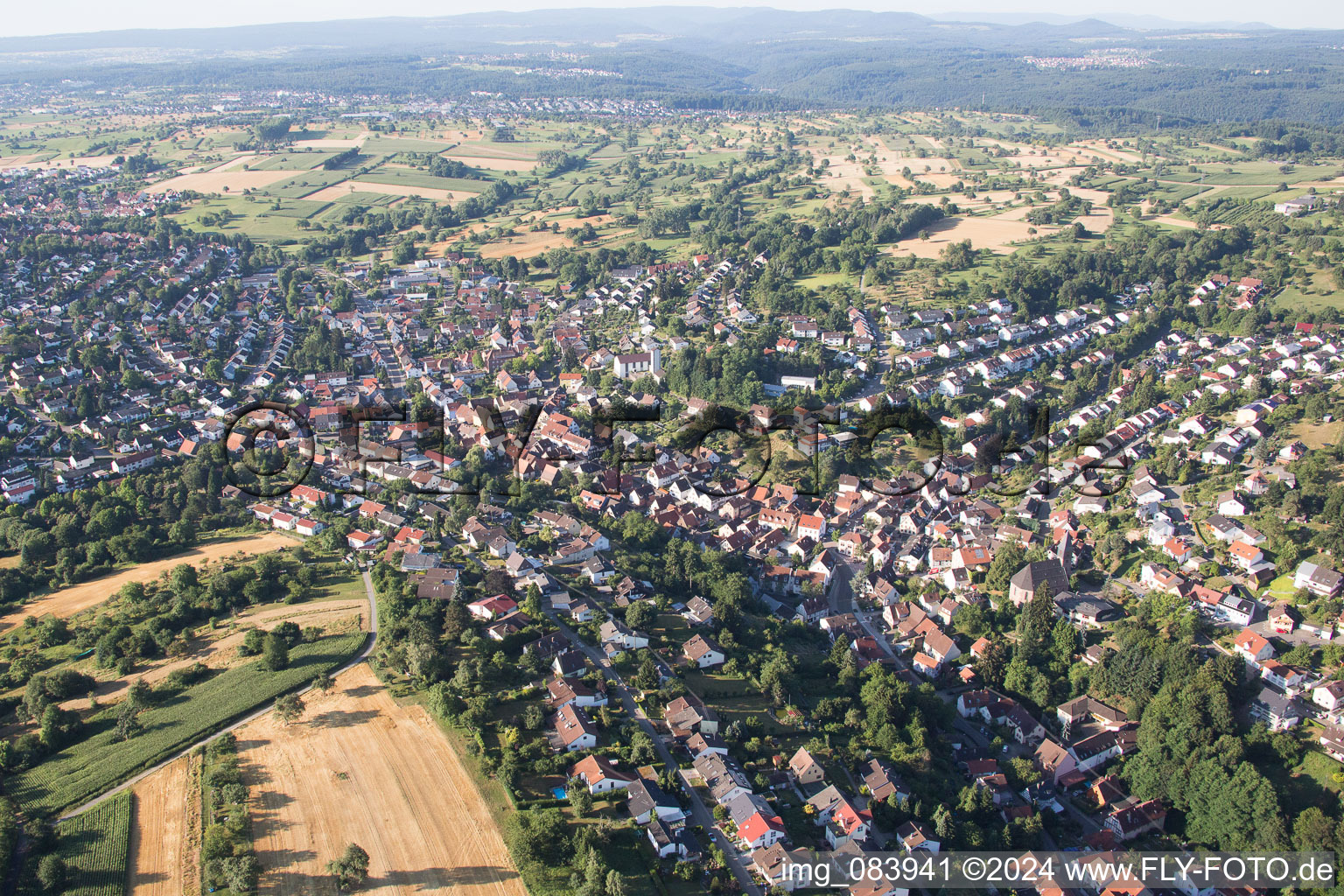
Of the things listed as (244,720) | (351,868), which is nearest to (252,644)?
(244,720)

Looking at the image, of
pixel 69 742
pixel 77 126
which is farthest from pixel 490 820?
pixel 77 126

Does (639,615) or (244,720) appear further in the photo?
(639,615)

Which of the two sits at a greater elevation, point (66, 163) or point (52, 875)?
point (66, 163)

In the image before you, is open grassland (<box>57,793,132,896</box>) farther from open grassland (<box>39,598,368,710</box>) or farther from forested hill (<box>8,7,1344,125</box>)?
forested hill (<box>8,7,1344,125</box>)

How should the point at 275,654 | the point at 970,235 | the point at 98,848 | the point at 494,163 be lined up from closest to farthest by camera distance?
the point at 98,848, the point at 275,654, the point at 970,235, the point at 494,163

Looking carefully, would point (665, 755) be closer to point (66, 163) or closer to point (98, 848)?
point (98, 848)
